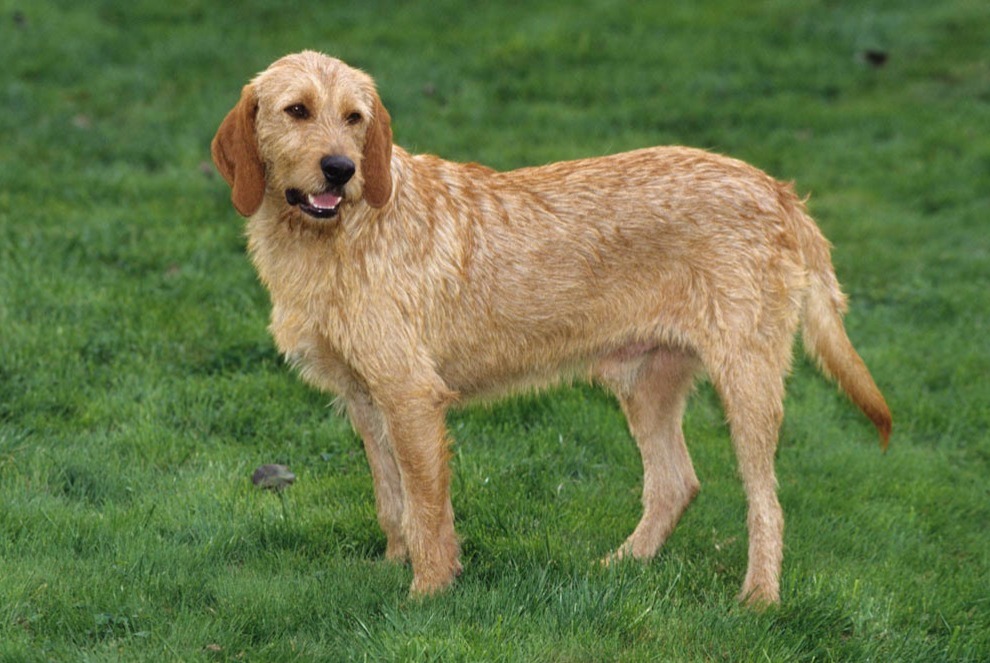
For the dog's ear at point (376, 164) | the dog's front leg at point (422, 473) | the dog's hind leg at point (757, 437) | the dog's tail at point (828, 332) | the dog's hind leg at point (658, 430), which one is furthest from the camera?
the dog's hind leg at point (658, 430)

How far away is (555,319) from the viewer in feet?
18.7

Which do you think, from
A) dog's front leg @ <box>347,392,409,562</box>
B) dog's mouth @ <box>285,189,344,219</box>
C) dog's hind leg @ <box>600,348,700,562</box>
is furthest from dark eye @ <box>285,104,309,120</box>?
dog's hind leg @ <box>600,348,700,562</box>

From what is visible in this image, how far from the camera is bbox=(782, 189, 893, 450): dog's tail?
19.3 ft

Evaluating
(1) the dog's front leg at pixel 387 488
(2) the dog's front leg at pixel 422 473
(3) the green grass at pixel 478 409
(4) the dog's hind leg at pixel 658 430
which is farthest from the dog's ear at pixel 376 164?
(3) the green grass at pixel 478 409

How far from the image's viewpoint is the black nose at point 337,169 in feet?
16.2

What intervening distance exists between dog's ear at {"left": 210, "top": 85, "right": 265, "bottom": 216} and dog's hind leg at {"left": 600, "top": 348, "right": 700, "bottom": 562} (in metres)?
1.90

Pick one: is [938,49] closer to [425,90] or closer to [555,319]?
[425,90]

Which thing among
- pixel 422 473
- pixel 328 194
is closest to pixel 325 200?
pixel 328 194

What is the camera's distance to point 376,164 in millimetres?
5180

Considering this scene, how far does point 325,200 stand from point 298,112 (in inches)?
14.9

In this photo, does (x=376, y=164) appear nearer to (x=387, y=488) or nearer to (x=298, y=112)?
(x=298, y=112)

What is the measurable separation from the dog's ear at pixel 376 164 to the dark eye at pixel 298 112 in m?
0.27

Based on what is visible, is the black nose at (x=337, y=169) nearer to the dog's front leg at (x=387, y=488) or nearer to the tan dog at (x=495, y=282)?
the tan dog at (x=495, y=282)

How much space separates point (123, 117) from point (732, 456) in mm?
7317
